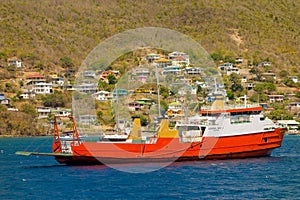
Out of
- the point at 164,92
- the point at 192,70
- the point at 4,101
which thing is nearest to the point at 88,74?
the point at 164,92

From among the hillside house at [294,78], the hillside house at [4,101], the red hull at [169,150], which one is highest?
the hillside house at [294,78]

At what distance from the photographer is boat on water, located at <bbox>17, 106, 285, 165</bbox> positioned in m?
53.7

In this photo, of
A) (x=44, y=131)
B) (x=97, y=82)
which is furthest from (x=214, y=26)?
(x=44, y=131)

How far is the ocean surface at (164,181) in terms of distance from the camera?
41094mm

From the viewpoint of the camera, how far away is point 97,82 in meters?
134

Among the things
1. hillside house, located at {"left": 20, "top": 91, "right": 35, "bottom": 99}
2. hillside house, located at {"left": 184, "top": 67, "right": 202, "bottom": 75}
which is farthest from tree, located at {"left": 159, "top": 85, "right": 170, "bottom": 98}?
hillside house, located at {"left": 20, "top": 91, "right": 35, "bottom": 99}

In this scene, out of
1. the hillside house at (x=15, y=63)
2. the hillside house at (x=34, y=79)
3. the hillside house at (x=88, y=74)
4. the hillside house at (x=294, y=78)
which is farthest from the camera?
the hillside house at (x=15, y=63)

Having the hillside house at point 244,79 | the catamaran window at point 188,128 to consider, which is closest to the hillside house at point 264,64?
the hillside house at point 244,79

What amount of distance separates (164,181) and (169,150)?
8.62 meters

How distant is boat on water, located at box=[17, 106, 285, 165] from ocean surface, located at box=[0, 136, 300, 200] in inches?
36.9

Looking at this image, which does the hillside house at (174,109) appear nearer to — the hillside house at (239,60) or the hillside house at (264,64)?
the hillside house at (264,64)

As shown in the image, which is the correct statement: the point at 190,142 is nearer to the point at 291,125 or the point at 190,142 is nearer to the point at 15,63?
the point at 291,125

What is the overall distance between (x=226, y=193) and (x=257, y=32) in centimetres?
15020

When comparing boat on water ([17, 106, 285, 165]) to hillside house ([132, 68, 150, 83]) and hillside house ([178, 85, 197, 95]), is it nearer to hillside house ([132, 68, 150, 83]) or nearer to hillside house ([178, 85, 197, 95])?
hillside house ([178, 85, 197, 95])
